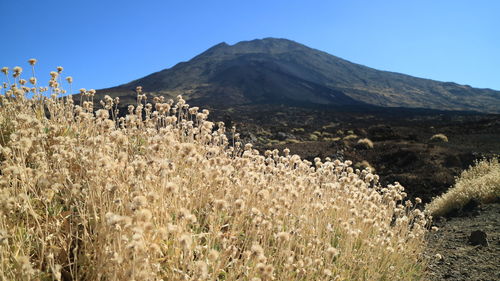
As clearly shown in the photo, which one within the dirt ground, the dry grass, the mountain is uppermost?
the mountain

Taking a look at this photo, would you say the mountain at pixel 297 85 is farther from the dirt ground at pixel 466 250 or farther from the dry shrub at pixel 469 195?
the dirt ground at pixel 466 250

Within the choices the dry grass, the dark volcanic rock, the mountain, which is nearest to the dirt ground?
the dark volcanic rock

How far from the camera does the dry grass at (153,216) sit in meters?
1.81

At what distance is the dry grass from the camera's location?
1811 millimetres

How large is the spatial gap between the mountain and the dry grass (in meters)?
73.5

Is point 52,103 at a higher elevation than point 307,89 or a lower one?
lower

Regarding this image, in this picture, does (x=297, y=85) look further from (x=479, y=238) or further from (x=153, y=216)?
(x=153, y=216)

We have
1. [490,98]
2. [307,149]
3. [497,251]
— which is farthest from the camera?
[490,98]

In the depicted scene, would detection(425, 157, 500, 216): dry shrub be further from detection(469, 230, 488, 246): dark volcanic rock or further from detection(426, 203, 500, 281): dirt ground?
detection(469, 230, 488, 246): dark volcanic rock

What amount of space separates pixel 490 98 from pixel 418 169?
146m

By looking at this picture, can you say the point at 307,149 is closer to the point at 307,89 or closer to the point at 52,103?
the point at 52,103

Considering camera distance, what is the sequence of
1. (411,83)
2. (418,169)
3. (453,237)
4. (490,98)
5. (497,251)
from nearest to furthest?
1. (497,251)
2. (453,237)
3. (418,169)
4. (490,98)
5. (411,83)

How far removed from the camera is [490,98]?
413ft

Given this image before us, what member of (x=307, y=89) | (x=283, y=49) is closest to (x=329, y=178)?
(x=307, y=89)
